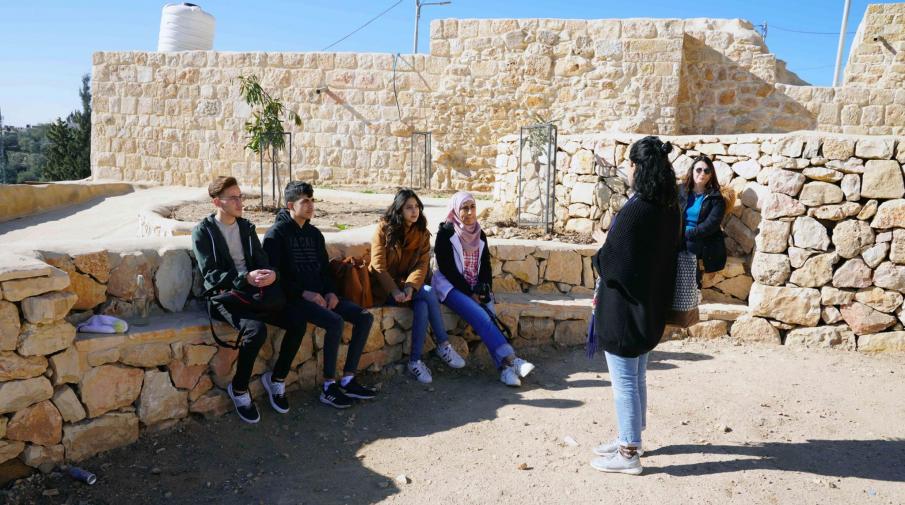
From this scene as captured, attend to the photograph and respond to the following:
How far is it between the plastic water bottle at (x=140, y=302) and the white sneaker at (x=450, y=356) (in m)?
1.92

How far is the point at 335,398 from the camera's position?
13.5 feet

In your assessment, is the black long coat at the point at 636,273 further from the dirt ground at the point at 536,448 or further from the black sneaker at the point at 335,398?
the black sneaker at the point at 335,398

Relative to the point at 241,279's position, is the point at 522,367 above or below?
below

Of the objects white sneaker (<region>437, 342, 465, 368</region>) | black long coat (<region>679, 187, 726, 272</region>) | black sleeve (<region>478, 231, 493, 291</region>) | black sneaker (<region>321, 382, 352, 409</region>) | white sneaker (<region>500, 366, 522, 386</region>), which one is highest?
black long coat (<region>679, 187, 726, 272</region>)

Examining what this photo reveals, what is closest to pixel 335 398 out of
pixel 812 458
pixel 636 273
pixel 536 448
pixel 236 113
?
pixel 536 448

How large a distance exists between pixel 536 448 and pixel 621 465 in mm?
527

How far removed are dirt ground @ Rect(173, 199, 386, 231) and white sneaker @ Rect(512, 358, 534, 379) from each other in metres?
3.43

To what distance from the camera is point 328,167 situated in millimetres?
13328

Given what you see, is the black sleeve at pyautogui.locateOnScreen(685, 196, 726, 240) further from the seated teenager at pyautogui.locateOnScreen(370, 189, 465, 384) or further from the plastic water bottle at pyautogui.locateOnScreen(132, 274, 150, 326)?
the plastic water bottle at pyautogui.locateOnScreen(132, 274, 150, 326)

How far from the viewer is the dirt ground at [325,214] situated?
7.97 metres

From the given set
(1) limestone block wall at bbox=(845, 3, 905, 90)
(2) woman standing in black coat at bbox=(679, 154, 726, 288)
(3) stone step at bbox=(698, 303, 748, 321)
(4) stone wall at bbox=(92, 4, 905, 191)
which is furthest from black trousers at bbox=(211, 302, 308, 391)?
(1) limestone block wall at bbox=(845, 3, 905, 90)

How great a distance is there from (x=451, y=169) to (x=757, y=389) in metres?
8.78

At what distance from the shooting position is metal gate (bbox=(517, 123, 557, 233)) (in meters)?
7.06

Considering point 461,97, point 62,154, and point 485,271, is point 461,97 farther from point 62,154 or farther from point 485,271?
point 62,154
